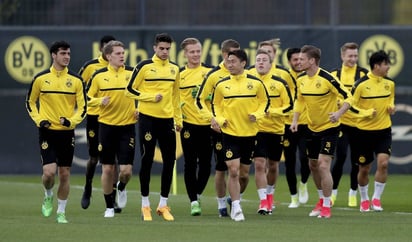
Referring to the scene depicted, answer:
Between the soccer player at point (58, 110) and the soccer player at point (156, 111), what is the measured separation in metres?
0.82

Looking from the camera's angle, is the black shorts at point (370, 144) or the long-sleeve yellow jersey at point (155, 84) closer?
the long-sleeve yellow jersey at point (155, 84)

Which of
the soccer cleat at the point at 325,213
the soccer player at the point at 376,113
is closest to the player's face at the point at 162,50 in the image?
the soccer cleat at the point at 325,213

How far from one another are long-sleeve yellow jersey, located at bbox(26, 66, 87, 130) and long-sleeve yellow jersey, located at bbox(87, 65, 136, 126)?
865 mm

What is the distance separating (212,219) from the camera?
60.3 ft

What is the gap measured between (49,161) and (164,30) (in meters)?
13.2

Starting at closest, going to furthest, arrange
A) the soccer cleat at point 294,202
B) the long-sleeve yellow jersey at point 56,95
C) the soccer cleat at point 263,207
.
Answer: the long-sleeve yellow jersey at point 56,95 < the soccer cleat at point 263,207 < the soccer cleat at point 294,202

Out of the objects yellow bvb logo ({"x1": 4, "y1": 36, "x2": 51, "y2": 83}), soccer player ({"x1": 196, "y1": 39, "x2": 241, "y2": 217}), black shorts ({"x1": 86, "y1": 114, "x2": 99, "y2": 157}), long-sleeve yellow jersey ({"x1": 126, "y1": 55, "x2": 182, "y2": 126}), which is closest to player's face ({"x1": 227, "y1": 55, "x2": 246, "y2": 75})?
soccer player ({"x1": 196, "y1": 39, "x2": 241, "y2": 217})

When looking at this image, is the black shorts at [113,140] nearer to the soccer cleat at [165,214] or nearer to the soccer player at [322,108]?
the soccer cleat at [165,214]

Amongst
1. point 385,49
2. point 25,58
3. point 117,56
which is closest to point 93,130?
point 117,56

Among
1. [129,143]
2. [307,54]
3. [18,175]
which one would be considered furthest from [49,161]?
[18,175]

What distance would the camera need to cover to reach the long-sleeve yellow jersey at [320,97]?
18.9 metres

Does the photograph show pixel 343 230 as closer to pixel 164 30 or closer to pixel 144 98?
pixel 144 98

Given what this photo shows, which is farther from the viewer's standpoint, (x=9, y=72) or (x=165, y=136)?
(x=9, y=72)

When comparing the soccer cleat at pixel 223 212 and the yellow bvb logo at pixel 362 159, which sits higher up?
the yellow bvb logo at pixel 362 159
